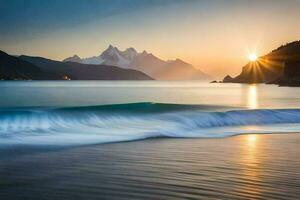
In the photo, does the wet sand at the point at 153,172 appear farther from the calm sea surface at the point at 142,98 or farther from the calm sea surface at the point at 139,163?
the calm sea surface at the point at 142,98

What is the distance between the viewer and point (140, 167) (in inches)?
450

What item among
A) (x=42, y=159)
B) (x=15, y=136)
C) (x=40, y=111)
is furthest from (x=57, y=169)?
(x=40, y=111)

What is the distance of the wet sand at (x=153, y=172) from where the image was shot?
8555 mm

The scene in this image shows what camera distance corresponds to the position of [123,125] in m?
26.2

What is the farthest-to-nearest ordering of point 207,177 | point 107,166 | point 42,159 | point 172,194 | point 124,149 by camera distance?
point 124,149 → point 42,159 → point 107,166 → point 207,177 → point 172,194

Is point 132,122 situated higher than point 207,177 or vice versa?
point 132,122

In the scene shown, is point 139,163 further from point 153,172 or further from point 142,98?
point 142,98

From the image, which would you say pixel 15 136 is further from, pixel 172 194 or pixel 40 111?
pixel 172 194

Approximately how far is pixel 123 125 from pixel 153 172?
15656mm

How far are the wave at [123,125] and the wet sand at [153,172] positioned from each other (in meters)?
3.78

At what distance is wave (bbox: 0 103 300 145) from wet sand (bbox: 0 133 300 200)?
3.78 meters

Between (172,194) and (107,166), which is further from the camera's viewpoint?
(107,166)

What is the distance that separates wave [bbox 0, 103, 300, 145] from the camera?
1966 cm

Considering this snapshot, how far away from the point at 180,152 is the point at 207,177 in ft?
14.6
